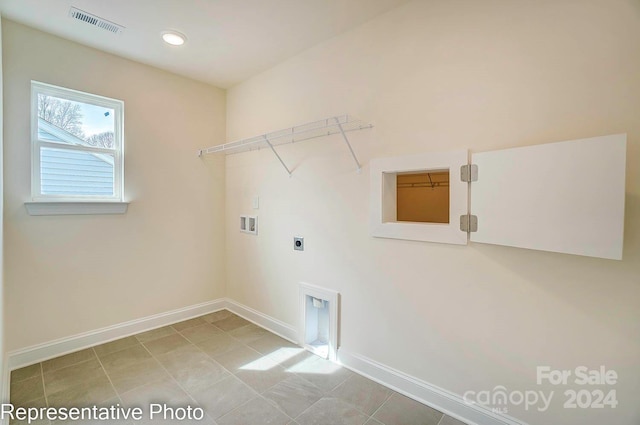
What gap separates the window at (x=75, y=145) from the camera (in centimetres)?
235

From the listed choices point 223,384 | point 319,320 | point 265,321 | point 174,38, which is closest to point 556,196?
point 319,320

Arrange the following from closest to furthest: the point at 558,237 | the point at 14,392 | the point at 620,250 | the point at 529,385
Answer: the point at 620,250 < the point at 558,237 < the point at 529,385 < the point at 14,392

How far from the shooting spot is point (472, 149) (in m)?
1.67

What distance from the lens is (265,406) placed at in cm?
185

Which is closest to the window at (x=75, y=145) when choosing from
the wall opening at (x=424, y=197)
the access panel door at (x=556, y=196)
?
the wall opening at (x=424, y=197)

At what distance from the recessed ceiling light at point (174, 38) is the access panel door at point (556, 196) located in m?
2.39

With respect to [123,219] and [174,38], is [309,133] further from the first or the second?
[123,219]

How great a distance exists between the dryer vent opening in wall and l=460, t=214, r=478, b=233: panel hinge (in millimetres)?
1144

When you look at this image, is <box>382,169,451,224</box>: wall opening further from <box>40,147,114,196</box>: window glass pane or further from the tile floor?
<box>40,147,114,196</box>: window glass pane

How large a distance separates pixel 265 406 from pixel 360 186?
5.32 feet

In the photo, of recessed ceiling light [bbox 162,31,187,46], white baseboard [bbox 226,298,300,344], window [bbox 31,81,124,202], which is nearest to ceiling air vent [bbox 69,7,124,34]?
recessed ceiling light [bbox 162,31,187,46]

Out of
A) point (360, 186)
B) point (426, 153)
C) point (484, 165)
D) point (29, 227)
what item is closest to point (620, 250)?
point (484, 165)

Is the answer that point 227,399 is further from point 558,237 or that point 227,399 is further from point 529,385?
point 558,237

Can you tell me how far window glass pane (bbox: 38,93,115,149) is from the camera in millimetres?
2387
